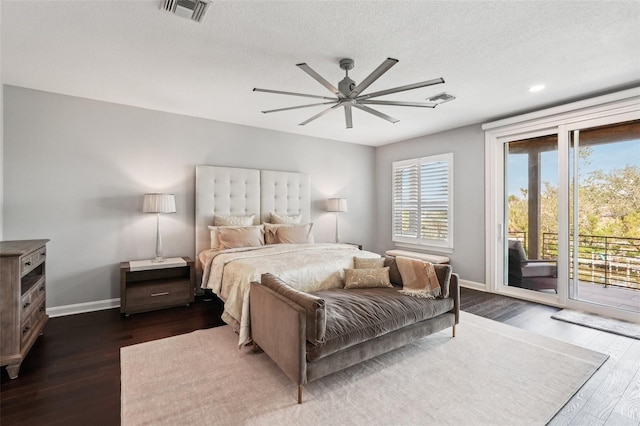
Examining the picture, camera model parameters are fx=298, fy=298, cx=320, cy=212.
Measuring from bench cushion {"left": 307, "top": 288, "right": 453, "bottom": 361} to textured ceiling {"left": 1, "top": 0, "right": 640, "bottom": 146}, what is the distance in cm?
215

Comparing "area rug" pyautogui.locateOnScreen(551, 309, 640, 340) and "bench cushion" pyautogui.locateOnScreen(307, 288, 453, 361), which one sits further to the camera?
"area rug" pyautogui.locateOnScreen(551, 309, 640, 340)

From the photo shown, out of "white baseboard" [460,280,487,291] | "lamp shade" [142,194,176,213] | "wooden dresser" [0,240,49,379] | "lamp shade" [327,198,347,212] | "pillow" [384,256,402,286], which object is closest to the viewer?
"wooden dresser" [0,240,49,379]

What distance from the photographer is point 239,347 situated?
2703 millimetres

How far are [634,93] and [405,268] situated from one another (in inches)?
123

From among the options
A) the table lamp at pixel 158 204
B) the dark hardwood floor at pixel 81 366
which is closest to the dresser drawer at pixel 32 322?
the dark hardwood floor at pixel 81 366

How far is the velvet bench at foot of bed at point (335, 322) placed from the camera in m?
2.00

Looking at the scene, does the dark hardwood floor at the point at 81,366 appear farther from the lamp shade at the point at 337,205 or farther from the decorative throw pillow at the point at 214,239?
the lamp shade at the point at 337,205

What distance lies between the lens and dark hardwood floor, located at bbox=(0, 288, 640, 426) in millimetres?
1874

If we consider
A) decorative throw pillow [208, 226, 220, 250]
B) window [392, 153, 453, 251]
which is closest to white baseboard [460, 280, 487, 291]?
window [392, 153, 453, 251]

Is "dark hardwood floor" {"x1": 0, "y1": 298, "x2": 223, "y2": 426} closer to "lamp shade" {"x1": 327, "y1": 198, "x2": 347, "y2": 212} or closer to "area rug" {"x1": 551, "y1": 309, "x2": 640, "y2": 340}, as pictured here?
"lamp shade" {"x1": 327, "y1": 198, "x2": 347, "y2": 212}

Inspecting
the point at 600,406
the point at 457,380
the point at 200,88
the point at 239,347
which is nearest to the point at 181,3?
the point at 200,88

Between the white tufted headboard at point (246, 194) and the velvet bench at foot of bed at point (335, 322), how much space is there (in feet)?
7.36

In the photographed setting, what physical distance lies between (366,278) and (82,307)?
3.49m

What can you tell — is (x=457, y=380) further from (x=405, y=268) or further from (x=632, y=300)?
(x=632, y=300)
